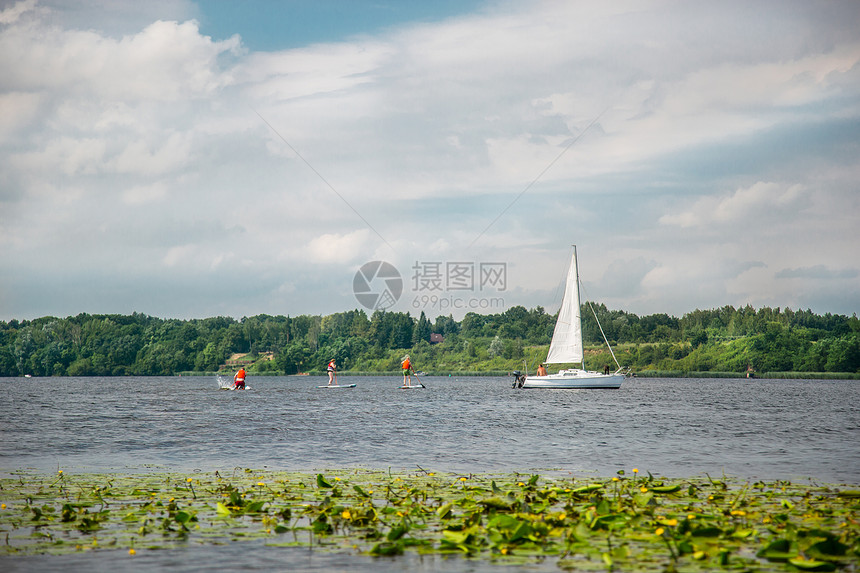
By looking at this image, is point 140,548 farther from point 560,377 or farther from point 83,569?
point 560,377

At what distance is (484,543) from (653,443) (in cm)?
1981

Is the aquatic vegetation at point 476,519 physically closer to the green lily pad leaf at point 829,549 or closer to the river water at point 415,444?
the green lily pad leaf at point 829,549

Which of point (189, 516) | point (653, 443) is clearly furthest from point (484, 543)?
point (653, 443)

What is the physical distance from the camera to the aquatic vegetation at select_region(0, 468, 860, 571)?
11.7 m

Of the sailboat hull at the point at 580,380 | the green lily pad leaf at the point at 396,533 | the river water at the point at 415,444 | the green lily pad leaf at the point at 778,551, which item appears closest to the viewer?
the green lily pad leaf at the point at 778,551

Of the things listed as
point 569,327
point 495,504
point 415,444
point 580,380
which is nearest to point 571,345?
point 569,327

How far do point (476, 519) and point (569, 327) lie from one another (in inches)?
2844

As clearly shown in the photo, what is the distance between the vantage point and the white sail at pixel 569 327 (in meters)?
83.6

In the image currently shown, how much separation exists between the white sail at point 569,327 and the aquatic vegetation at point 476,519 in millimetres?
64982

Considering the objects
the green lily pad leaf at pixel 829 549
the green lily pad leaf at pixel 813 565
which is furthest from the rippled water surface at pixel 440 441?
the green lily pad leaf at pixel 813 565

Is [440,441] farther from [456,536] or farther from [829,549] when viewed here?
[829,549]

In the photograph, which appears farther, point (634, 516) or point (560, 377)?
point (560, 377)

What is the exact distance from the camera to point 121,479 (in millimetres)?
19797

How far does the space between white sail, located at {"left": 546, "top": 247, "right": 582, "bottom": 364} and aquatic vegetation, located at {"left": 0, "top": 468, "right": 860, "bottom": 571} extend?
65.0 metres
